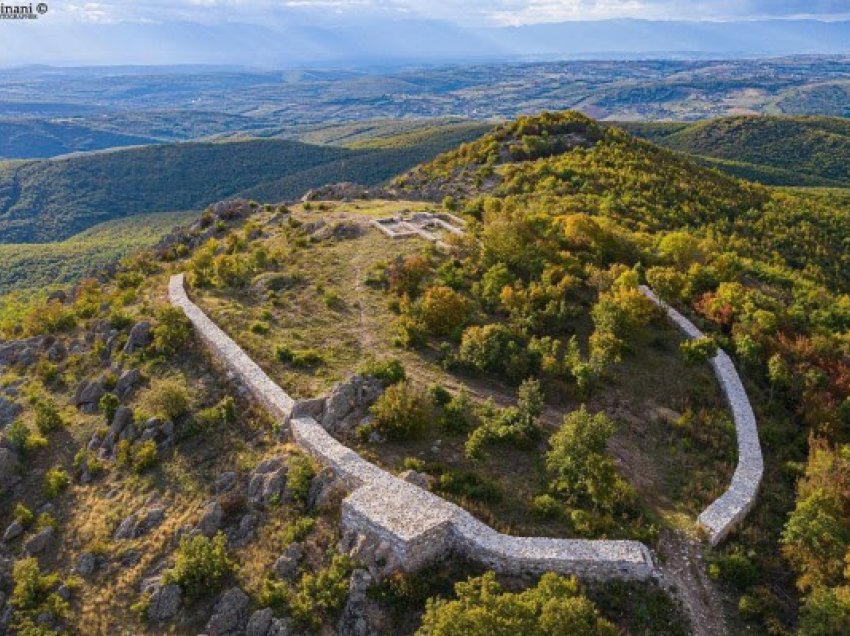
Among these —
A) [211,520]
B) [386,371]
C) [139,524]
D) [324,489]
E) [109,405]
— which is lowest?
[139,524]

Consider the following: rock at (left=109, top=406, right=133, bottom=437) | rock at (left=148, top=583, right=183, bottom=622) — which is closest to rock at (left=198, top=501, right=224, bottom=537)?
rock at (left=148, top=583, right=183, bottom=622)

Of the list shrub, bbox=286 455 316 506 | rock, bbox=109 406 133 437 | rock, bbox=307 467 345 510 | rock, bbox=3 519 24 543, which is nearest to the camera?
rock, bbox=307 467 345 510

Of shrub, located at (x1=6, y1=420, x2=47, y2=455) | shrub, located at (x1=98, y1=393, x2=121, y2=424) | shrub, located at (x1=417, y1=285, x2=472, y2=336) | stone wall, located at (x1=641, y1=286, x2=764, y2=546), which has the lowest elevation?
shrub, located at (x1=6, y1=420, x2=47, y2=455)

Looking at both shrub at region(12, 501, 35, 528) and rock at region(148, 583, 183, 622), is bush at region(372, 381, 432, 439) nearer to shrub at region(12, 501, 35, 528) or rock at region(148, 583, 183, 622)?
rock at region(148, 583, 183, 622)

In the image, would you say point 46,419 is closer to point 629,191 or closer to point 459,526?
point 459,526

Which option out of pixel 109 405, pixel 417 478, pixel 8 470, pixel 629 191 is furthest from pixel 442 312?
pixel 629 191

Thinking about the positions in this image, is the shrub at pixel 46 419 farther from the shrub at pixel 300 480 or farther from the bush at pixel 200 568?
the shrub at pixel 300 480

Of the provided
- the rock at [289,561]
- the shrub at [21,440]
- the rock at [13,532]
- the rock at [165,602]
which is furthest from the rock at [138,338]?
the rock at [289,561]
